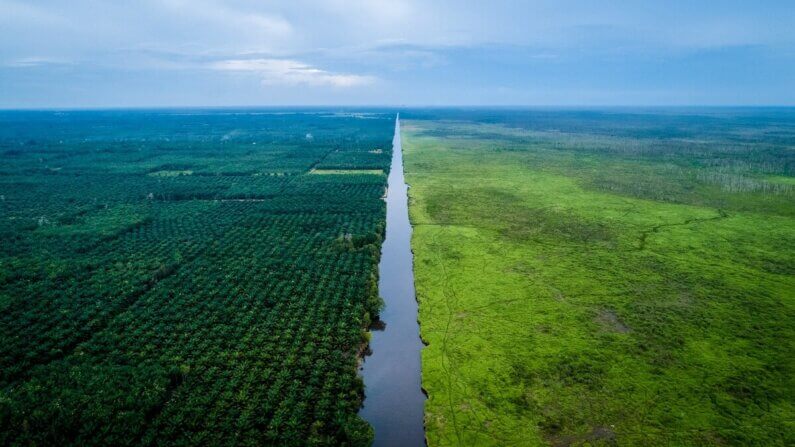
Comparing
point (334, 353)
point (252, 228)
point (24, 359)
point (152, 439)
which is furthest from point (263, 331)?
point (252, 228)

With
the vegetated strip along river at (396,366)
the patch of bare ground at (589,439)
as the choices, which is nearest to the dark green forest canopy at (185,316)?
the vegetated strip along river at (396,366)

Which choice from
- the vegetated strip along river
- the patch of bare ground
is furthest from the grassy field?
the vegetated strip along river

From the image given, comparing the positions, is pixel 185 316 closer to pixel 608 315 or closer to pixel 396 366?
pixel 396 366

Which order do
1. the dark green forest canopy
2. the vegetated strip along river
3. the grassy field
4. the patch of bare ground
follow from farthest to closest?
the vegetated strip along river → the grassy field → the dark green forest canopy → the patch of bare ground

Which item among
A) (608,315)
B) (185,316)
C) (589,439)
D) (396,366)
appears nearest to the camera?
(589,439)

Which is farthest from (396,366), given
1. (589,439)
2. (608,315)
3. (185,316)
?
(608,315)

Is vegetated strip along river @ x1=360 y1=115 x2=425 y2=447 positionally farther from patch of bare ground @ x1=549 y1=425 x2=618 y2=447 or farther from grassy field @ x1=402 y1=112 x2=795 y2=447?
patch of bare ground @ x1=549 y1=425 x2=618 y2=447

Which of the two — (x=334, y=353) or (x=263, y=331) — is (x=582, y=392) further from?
(x=263, y=331)
